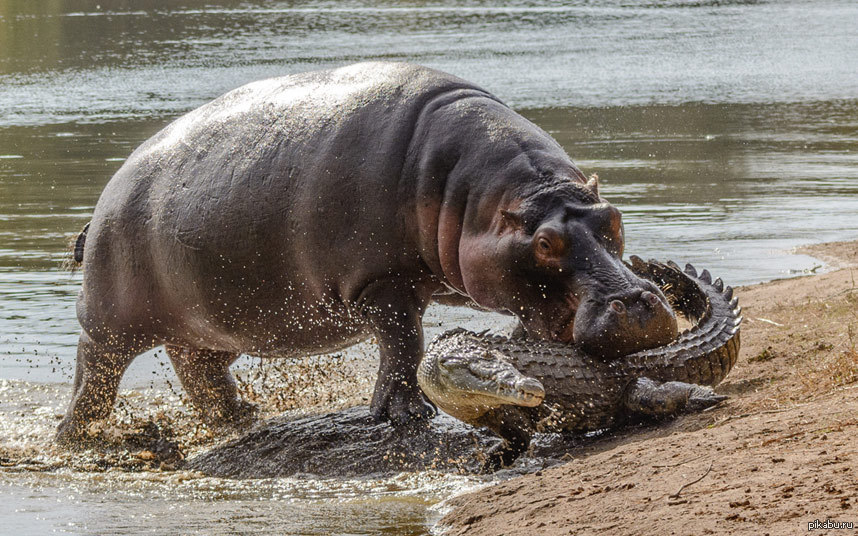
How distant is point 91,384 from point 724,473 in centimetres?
394

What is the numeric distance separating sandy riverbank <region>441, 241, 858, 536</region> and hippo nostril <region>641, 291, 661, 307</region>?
507 millimetres

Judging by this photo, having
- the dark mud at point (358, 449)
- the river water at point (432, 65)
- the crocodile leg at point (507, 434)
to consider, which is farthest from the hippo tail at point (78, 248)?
the crocodile leg at point (507, 434)

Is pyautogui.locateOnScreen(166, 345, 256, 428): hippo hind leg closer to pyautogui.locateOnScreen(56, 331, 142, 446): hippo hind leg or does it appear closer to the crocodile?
pyautogui.locateOnScreen(56, 331, 142, 446): hippo hind leg

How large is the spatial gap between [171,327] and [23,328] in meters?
2.75

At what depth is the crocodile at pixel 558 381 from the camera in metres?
4.78

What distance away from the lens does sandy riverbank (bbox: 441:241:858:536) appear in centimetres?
349

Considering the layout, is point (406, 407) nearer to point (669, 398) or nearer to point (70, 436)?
point (669, 398)

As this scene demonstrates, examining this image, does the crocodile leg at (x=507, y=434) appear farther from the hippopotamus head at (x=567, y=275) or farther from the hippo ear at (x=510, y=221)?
the hippo ear at (x=510, y=221)

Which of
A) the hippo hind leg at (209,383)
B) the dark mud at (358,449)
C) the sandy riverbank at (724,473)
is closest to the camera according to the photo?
the sandy riverbank at (724,473)

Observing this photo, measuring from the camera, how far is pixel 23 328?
877cm

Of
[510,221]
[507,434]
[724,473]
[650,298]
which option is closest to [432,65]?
[510,221]

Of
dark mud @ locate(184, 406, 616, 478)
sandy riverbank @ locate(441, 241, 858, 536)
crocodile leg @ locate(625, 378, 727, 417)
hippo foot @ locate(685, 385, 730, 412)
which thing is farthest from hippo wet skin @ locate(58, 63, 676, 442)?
sandy riverbank @ locate(441, 241, 858, 536)

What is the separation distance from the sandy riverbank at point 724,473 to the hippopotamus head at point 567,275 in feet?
1.48

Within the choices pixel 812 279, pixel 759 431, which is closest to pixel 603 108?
pixel 812 279
